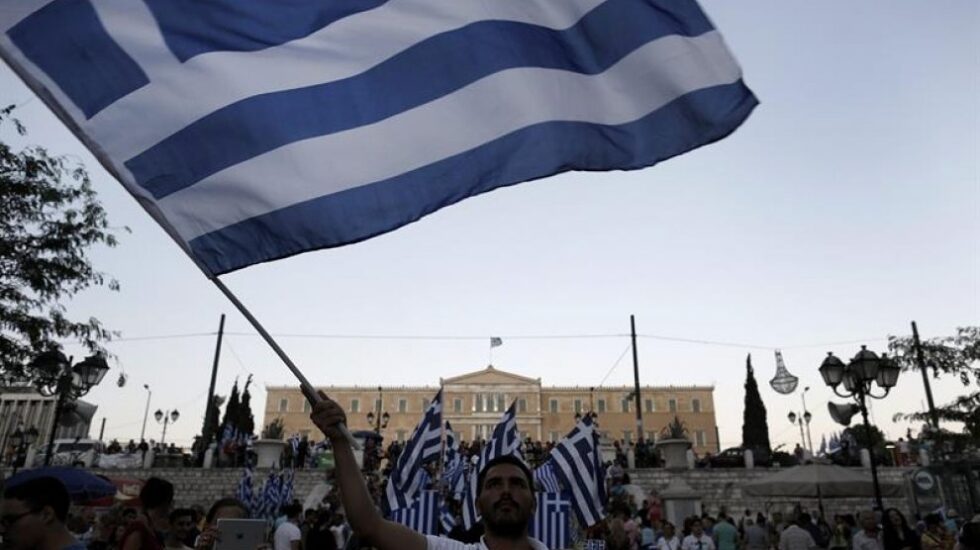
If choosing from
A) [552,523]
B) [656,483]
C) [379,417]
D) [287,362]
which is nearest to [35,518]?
[287,362]

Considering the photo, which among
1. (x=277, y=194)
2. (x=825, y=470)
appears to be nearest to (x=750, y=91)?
(x=277, y=194)

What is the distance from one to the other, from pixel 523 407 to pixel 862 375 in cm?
8385

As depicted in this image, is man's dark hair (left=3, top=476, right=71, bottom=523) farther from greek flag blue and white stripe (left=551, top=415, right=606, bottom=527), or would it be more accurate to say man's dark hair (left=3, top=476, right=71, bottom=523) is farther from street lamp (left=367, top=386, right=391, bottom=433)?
street lamp (left=367, top=386, right=391, bottom=433)

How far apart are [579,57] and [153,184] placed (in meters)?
2.06

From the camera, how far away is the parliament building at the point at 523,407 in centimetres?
9219

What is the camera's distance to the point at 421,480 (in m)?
12.3

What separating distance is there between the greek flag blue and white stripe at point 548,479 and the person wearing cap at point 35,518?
8.69m

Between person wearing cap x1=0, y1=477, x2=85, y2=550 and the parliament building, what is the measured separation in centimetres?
8851

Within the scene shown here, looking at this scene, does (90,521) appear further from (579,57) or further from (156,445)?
(156,445)

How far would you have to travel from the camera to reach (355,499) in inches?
106

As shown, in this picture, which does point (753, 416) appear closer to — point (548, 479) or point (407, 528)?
point (548, 479)

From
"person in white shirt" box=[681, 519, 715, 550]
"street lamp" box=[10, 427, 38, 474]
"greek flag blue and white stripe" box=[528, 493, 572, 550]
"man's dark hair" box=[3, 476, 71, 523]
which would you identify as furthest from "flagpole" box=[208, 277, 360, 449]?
"street lamp" box=[10, 427, 38, 474]

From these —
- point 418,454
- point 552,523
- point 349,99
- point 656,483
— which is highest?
point 349,99

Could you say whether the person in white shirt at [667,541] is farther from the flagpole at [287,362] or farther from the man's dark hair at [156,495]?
the flagpole at [287,362]
